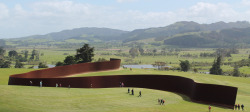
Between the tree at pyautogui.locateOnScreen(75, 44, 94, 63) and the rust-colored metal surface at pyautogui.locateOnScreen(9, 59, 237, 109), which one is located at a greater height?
the tree at pyautogui.locateOnScreen(75, 44, 94, 63)

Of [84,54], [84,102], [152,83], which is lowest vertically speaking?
[84,102]

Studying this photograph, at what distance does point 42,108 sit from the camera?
22844 mm

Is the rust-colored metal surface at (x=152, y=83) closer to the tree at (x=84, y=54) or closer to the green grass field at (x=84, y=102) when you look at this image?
the green grass field at (x=84, y=102)

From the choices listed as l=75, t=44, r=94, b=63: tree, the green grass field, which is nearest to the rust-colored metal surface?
the green grass field

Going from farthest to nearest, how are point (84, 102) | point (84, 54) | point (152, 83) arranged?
point (84, 54), point (152, 83), point (84, 102)

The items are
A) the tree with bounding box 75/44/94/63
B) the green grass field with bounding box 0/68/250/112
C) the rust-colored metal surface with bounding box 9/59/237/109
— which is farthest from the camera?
the tree with bounding box 75/44/94/63

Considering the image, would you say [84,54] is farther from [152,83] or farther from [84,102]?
[84,102]

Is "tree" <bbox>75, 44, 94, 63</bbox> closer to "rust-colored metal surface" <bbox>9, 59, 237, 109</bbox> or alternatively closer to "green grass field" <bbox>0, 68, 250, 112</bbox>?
"rust-colored metal surface" <bbox>9, 59, 237, 109</bbox>

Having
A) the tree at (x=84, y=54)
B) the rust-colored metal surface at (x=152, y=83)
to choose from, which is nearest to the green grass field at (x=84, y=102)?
the rust-colored metal surface at (x=152, y=83)

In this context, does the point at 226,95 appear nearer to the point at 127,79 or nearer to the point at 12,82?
the point at 127,79

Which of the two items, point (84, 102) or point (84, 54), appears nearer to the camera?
point (84, 102)

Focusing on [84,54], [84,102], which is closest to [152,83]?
[84,102]

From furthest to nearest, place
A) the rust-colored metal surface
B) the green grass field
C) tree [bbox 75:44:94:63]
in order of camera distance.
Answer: tree [bbox 75:44:94:63]
the rust-colored metal surface
the green grass field

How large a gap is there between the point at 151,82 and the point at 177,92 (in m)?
4.97
